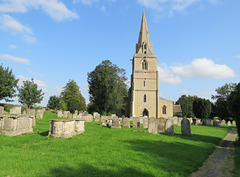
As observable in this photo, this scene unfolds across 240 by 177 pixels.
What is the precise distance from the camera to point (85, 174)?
4.49 meters

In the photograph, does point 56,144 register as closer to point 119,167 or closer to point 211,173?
point 119,167

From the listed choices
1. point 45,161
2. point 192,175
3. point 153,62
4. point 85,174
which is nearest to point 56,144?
point 45,161

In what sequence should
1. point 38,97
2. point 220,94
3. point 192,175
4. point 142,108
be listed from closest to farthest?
point 192,175 < point 38,97 < point 142,108 < point 220,94

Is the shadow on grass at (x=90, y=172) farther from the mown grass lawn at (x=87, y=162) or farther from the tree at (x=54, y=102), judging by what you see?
the tree at (x=54, y=102)

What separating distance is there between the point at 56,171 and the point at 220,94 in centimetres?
5282

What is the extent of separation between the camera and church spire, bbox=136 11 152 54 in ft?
135

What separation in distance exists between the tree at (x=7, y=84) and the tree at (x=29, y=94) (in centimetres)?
236

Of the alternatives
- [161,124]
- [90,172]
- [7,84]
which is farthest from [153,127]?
[7,84]

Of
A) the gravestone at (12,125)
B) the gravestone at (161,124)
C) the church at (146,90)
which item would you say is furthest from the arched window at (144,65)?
the gravestone at (12,125)

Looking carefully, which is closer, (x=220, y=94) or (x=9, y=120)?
(x=9, y=120)

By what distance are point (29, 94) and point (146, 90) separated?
74.7 ft

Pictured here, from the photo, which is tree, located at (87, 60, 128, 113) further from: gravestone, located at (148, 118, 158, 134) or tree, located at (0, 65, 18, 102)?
gravestone, located at (148, 118, 158, 134)

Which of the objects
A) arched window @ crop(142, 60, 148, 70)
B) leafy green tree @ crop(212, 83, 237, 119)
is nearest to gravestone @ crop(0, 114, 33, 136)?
arched window @ crop(142, 60, 148, 70)

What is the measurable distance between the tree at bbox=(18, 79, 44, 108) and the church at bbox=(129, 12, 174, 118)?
18.3 metres
